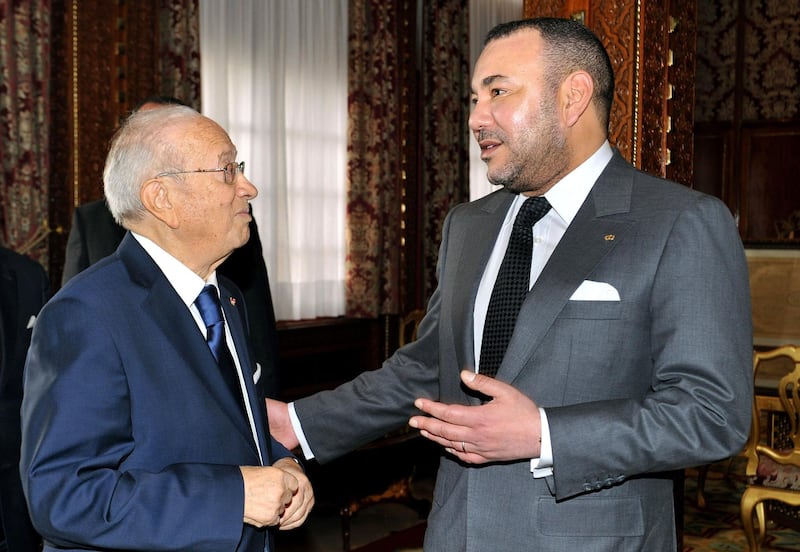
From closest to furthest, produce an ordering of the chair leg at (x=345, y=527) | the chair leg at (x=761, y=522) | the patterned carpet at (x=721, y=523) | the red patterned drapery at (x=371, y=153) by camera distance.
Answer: the chair leg at (x=345, y=527) < the chair leg at (x=761, y=522) < the patterned carpet at (x=721, y=523) < the red patterned drapery at (x=371, y=153)

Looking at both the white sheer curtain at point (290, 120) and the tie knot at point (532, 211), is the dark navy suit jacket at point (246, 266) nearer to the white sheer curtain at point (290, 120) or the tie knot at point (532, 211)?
the tie knot at point (532, 211)

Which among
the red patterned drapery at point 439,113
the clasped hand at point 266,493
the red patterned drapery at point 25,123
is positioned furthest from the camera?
the red patterned drapery at point 439,113

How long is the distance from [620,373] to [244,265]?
1934 millimetres

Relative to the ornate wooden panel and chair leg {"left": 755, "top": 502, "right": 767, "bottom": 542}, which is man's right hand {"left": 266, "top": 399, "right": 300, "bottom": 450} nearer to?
the ornate wooden panel

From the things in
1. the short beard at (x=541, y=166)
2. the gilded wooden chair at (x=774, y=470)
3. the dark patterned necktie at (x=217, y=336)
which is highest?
the short beard at (x=541, y=166)

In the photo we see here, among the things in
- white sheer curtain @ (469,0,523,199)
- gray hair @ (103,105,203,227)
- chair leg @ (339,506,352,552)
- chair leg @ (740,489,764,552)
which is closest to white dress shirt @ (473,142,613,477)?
gray hair @ (103,105,203,227)

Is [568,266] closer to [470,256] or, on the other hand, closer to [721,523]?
[470,256]

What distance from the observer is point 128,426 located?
5.18ft

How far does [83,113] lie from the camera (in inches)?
197

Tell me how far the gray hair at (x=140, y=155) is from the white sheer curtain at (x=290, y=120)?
4.25m

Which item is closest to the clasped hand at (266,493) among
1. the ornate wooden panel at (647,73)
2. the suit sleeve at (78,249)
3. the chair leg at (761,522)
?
the ornate wooden panel at (647,73)

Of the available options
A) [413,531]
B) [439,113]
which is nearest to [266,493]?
[413,531]

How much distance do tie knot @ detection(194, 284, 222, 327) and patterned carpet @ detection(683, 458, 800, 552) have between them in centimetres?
384

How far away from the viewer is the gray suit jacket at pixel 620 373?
1630mm
